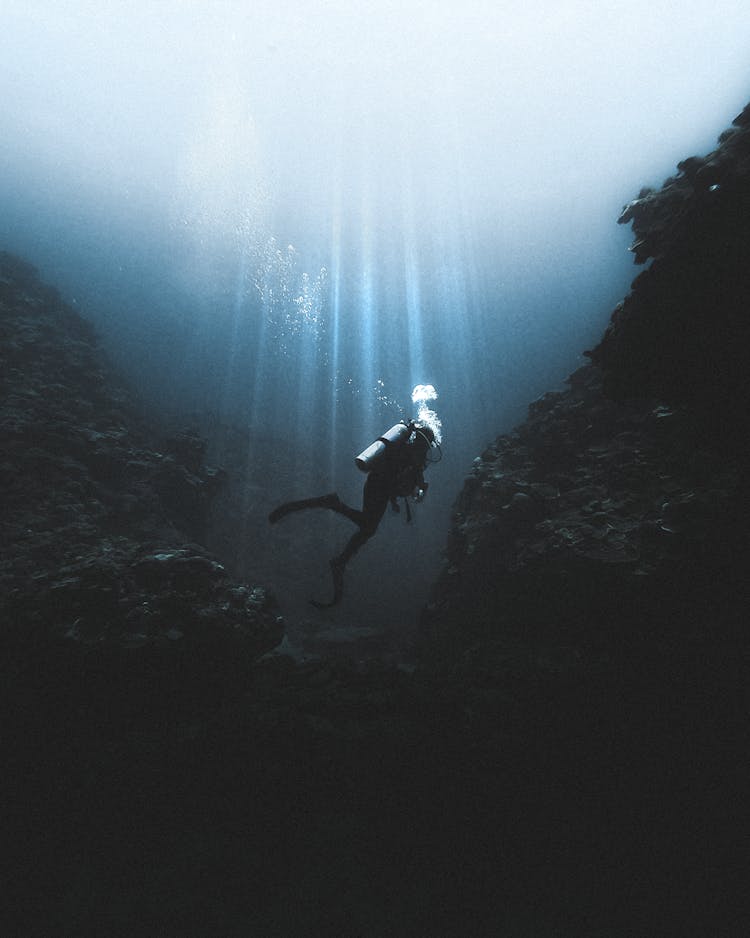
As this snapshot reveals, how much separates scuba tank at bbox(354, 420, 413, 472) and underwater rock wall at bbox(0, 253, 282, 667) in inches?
152

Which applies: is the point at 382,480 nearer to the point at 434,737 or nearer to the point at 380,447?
the point at 380,447

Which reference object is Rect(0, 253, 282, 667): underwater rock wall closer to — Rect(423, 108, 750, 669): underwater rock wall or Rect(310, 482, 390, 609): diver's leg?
Rect(310, 482, 390, 609): diver's leg

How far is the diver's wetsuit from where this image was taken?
5.93m

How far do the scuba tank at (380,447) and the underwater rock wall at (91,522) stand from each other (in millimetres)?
3856

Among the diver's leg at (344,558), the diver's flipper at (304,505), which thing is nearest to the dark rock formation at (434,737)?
the diver's leg at (344,558)

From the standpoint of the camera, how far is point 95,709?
580 cm

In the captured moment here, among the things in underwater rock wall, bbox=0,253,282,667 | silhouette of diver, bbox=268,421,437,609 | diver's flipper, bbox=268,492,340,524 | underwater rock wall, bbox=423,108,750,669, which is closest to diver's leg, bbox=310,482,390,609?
silhouette of diver, bbox=268,421,437,609

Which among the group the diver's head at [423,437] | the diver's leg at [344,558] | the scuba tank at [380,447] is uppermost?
the diver's head at [423,437]

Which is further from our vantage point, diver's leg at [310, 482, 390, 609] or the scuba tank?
diver's leg at [310, 482, 390, 609]

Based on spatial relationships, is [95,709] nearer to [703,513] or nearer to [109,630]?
[109,630]

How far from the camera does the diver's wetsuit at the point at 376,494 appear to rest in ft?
19.5

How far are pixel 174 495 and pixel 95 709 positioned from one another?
34.4 feet

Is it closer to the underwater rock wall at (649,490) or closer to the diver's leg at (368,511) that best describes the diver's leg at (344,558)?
the diver's leg at (368,511)

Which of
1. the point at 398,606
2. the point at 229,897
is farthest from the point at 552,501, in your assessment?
the point at 398,606
